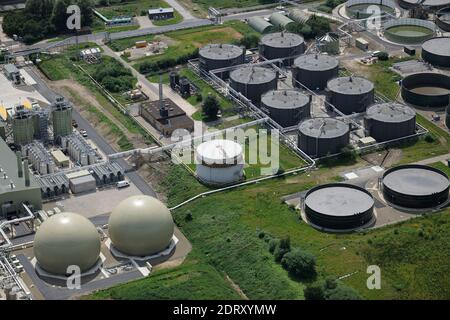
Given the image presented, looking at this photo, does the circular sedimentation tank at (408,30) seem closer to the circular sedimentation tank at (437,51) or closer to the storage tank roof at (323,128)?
the circular sedimentation tank at (437,51)

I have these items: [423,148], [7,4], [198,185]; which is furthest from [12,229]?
[7,4]

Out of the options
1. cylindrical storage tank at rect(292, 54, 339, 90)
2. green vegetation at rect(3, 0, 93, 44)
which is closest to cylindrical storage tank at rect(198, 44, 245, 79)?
cylindrical storage tank at rect(292, 54, 339, 90)

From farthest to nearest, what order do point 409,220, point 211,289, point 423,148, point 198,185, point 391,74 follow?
point 391,74
point 423,148
point 198,185
point 409,220
point 211,289

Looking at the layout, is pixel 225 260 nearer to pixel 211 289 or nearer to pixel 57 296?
pixel 211 289

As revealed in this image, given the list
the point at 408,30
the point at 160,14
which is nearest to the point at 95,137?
the point at 160,14

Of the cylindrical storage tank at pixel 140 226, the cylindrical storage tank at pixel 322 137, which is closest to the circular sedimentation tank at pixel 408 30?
the cylindrical storage tank at pixel 322 137

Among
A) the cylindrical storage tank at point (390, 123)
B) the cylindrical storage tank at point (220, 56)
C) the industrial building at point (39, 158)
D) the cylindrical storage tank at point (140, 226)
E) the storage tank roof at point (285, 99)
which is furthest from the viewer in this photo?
the cylindrical storage tank at point (220, 56)
